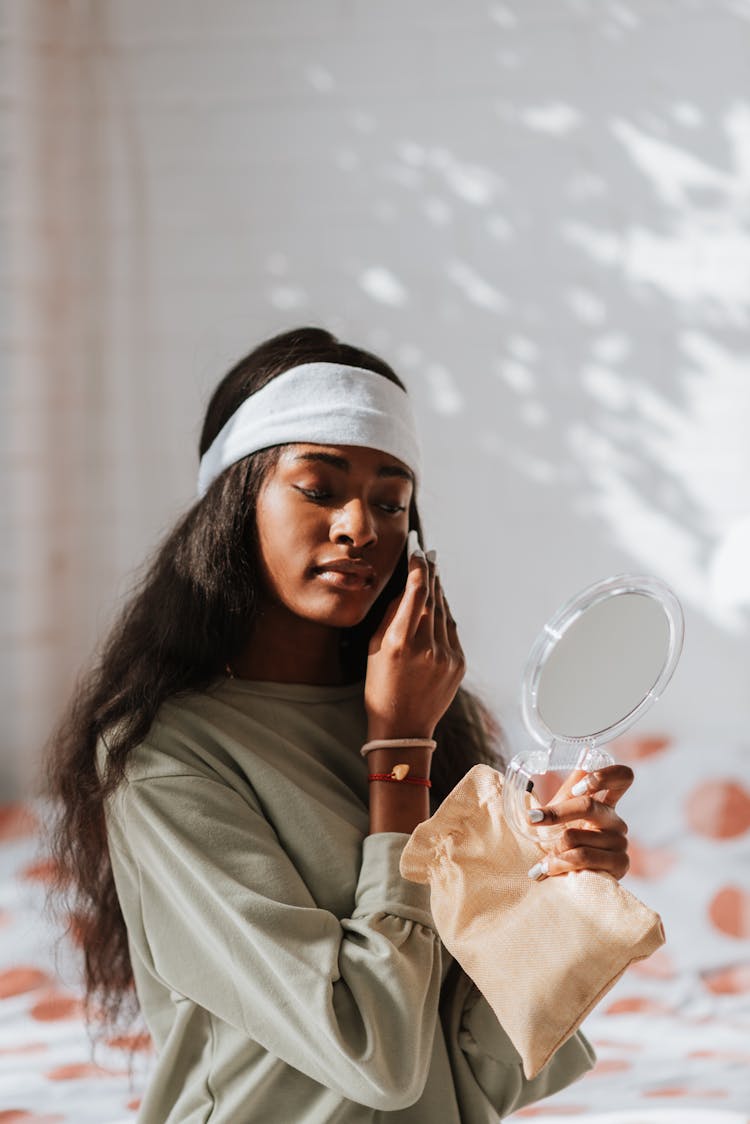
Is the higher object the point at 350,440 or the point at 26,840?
the point at 350,440

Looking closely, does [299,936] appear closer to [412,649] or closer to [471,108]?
[412,649]

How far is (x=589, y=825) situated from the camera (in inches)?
40.1

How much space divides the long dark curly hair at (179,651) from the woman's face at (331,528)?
3cm

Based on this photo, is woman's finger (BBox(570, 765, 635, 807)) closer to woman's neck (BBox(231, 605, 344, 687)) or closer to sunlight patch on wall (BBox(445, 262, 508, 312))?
woman's neck (BBox(231, 605, 344, 687))

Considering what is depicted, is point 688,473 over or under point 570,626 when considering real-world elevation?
under

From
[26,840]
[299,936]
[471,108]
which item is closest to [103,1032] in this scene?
[299,936]

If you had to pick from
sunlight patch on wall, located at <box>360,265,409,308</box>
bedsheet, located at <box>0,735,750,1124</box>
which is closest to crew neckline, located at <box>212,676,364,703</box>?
bedsheet, located at <box>0,735,750,1124</box>

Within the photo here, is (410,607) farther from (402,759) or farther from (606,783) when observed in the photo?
(606,783)

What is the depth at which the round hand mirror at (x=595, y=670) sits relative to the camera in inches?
41.1

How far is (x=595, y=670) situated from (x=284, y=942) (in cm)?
32

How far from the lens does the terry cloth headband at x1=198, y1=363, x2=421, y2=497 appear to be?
1221mm

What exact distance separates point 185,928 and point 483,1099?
305 mm

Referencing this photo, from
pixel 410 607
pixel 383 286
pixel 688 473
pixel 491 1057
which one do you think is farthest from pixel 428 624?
pixel 383 286

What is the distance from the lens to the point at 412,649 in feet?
3.90
